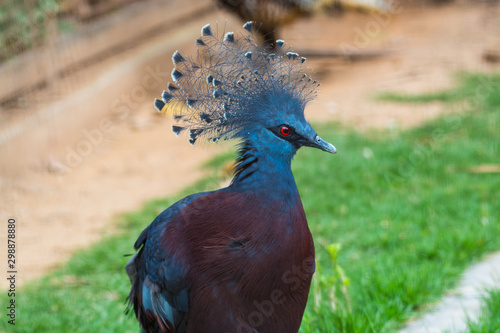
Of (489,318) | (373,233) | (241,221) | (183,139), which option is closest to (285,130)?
(241,221)

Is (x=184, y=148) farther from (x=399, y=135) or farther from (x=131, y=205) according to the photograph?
(x=399, y=135)

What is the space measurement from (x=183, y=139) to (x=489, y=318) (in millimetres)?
4756

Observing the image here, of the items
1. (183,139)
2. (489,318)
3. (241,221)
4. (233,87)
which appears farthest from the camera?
(183,139)

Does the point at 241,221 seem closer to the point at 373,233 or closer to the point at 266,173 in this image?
the point at 266,173

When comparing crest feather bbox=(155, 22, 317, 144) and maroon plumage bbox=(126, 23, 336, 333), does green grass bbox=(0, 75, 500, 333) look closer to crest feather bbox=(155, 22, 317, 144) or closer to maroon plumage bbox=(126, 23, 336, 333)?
maroon plumage bbox=(126, 23, 336, 333)

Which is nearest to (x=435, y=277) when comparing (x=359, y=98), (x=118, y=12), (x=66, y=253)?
(x=66, y=253)

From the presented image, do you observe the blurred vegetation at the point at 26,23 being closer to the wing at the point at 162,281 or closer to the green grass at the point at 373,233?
the green grass at the point at 373,233

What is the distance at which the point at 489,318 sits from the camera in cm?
249

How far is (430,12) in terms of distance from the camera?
10.8 metres

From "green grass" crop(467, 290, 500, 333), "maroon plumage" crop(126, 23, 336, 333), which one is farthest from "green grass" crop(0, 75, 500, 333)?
"maroon plumage" crop(126, 23, 336, 333)

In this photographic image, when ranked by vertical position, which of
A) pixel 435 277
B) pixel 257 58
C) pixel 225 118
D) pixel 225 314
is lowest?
pixel 435 277

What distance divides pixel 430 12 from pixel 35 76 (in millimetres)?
7462

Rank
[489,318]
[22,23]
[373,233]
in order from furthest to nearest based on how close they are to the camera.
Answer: [22,23], [373,233], [489,318]

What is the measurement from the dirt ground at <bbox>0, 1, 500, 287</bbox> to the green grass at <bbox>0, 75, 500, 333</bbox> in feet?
1.42
